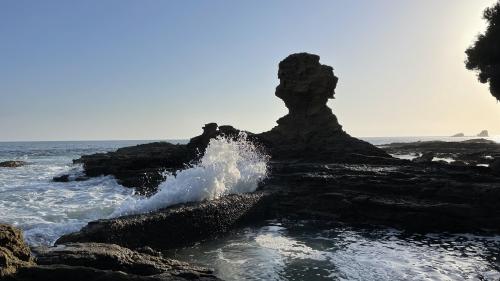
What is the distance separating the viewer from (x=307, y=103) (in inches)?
1238

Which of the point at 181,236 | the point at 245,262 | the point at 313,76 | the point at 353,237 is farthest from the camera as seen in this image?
the point at 313,76

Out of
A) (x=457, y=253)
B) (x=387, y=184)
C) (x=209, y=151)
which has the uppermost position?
(x=209, y=151)

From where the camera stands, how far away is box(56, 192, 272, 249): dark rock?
8.70 meters

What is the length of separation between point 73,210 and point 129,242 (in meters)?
4.90

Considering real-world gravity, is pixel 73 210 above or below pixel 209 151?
below

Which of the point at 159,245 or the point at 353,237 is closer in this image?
the point at 159,245

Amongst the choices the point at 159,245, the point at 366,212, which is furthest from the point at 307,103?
the point at 159,245

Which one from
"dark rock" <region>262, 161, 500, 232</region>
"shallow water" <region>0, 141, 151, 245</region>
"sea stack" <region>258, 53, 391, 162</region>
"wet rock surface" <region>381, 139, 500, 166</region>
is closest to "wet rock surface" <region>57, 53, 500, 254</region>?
"dark rock" <region>262, 161, 500, 232</region>

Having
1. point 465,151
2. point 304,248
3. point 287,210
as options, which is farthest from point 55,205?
point 465,151

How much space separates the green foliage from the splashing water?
17.8 m

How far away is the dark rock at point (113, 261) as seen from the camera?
6.27m

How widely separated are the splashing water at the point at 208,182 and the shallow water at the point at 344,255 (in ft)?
5.96

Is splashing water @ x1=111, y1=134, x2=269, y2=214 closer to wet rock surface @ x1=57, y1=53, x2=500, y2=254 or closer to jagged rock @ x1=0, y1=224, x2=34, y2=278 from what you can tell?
wet rock surface @ x1=57, y1=53, x2=500, y2=254

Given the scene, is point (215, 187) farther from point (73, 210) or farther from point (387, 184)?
point (387, 184)
